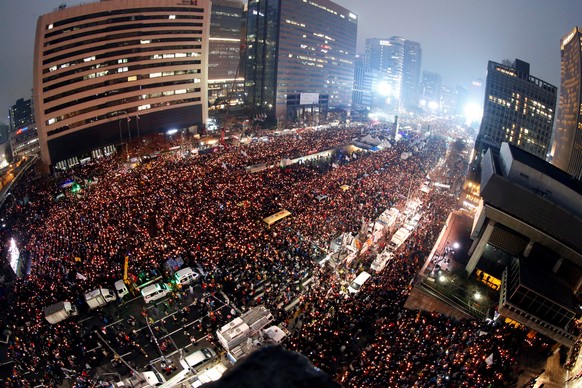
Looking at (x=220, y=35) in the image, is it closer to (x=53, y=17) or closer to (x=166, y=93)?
(x=166, y=93)

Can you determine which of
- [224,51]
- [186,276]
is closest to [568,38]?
[186,276]

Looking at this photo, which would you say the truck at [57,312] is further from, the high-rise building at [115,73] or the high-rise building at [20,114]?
the high-rise building at [20,114]

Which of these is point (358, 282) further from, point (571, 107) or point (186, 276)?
point (571, 107)

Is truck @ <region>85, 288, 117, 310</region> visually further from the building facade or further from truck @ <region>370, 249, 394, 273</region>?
the building facade

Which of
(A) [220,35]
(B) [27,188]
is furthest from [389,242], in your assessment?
(A) [220,35]

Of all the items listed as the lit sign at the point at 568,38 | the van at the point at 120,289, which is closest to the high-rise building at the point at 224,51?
the lit sign at the point at 568,38

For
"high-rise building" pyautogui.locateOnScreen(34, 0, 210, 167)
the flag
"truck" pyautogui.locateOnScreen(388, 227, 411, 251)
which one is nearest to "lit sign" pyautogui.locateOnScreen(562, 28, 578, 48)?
"truck" pyautogui.locateOnScreen(388, 227, 411, 251)
